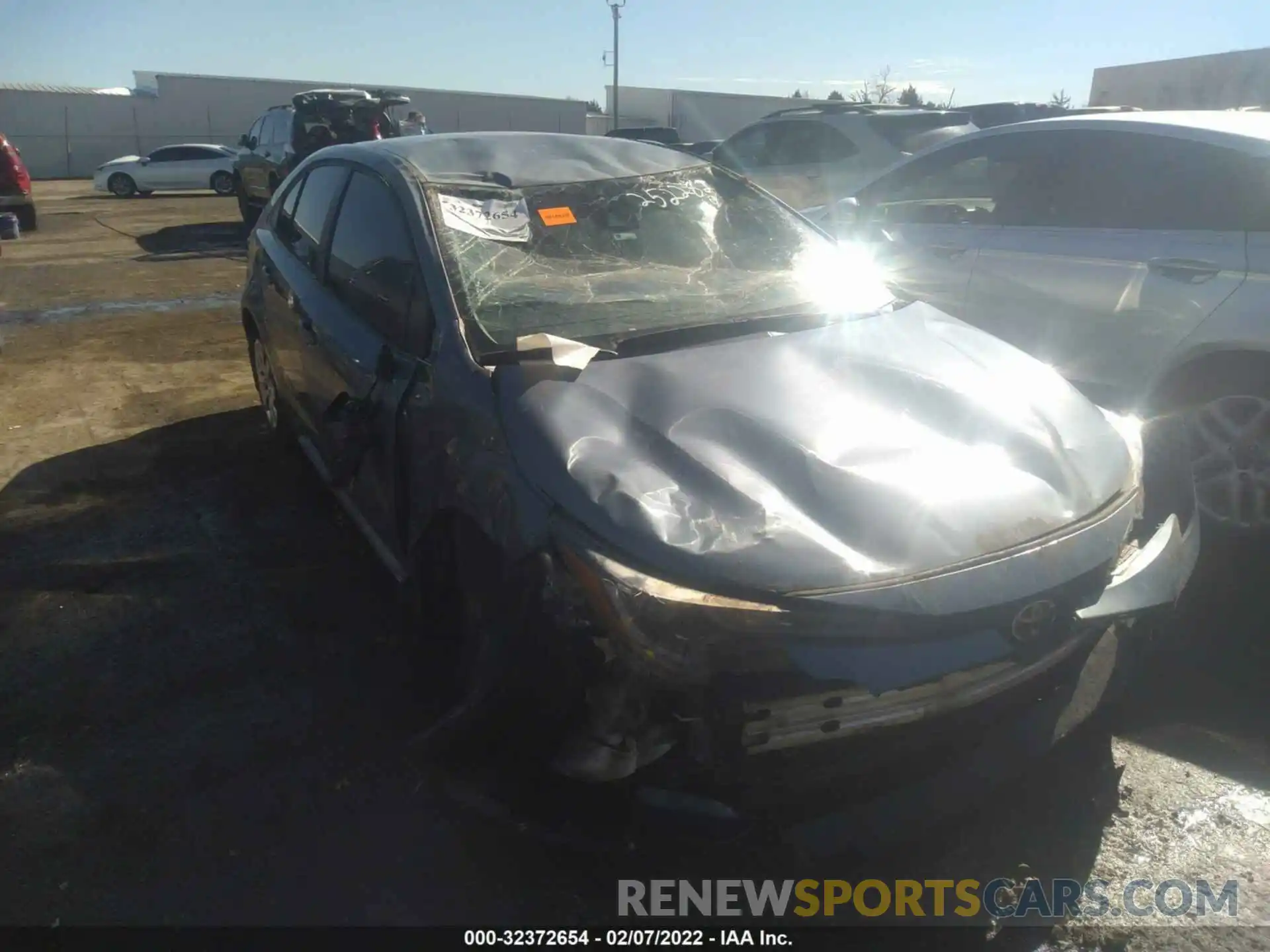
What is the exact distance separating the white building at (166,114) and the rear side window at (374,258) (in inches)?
1290

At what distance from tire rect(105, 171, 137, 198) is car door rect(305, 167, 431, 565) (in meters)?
25.4

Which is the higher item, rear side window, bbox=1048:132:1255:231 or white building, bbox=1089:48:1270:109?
white building, bbox=1089:48:1270:109

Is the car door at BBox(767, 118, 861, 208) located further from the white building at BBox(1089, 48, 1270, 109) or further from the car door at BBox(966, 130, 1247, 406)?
the white building at BBox(1089, 48, 1270, 109)

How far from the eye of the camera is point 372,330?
3225 millimetres

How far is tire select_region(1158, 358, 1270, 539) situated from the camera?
377 centimetres

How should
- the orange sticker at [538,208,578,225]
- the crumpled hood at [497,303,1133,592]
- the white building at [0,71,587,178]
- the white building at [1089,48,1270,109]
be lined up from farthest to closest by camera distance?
the white building at [0,71,587,178] < the white building at [1089,48,1270,109] < the orange sticker at [538,208,578,225] < the crumpled hood at [497,303,1133,592]

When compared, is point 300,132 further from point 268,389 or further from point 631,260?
point 631,260

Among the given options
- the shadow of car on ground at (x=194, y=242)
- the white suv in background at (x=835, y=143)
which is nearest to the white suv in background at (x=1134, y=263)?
the white suv in background at (x=835, y=143)

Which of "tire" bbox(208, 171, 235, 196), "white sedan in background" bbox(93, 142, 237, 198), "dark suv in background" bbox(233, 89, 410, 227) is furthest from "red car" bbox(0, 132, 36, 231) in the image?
"white sedan in background" bbox(93, 142, 237, 198)

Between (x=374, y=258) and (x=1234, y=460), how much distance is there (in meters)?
3.37

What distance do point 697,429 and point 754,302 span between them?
100 centimetres

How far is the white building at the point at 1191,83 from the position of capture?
75.5 feet

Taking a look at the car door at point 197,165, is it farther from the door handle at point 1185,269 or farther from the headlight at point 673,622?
the headlight at point 673,622

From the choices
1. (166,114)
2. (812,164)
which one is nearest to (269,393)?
(812,164)
